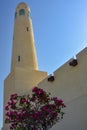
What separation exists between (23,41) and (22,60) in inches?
82.3

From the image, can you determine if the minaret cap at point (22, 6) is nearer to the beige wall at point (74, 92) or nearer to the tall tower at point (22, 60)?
the tall tower at point (22, 60)

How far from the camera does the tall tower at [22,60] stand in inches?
677

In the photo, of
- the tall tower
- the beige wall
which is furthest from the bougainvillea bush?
the tall tower

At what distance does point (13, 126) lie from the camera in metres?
9.30

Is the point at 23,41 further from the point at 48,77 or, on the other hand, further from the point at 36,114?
the point at 36,114

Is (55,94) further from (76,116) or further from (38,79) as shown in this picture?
(38,79)

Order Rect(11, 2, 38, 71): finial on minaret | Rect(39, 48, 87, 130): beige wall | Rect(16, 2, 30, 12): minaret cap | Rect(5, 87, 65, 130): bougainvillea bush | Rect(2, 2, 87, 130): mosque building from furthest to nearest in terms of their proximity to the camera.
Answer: Rect(16, 2, 30, 12): minaret cap < Rect(11, 2, 38, 71): finial on minaret < Rect(2, 2, 87, 130): mosque building < Rect(39, 48, 87, 130): beige wall < Rect(5, 87, 65, 130): bougainvillea bush

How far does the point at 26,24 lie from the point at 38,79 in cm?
633

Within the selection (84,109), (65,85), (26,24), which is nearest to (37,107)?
(84,109)

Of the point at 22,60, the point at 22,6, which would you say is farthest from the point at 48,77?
the point at 22,6

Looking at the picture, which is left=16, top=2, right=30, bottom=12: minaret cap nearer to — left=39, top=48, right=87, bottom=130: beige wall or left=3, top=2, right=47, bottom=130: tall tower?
left=3, top=2, right=47, bottom=130: tall tower

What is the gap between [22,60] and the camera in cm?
1895

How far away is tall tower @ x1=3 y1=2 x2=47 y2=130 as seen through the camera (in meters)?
17.2

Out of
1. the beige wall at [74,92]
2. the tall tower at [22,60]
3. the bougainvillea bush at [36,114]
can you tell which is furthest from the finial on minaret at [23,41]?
the bougainvillea bush at [36,114]
